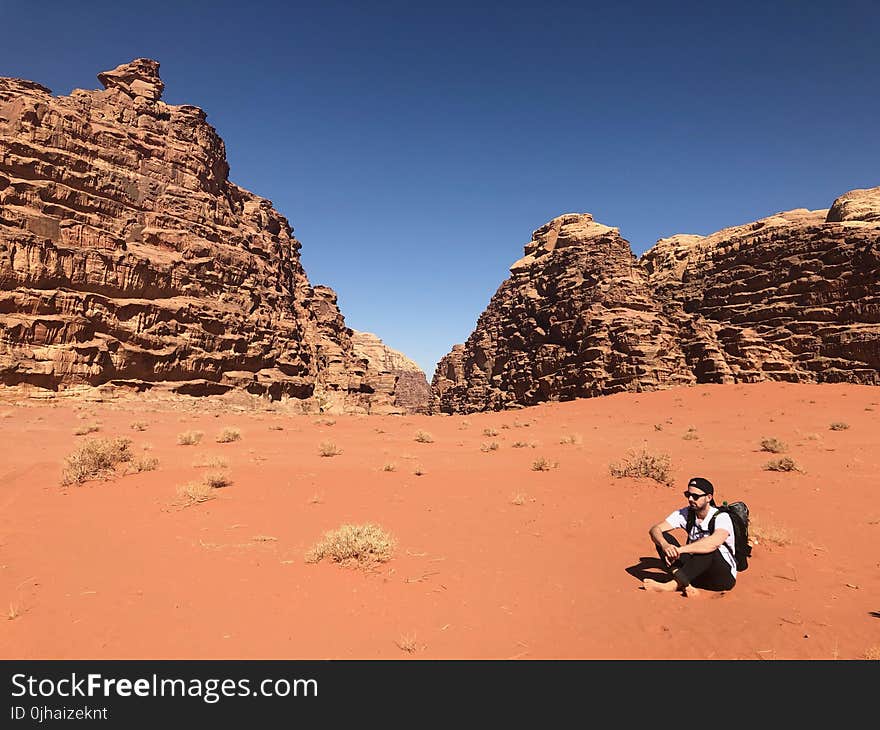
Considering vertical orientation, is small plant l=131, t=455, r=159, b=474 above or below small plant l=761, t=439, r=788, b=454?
above

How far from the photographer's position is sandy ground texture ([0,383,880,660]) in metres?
3.76

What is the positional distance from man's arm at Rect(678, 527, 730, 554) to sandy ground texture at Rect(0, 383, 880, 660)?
49cm

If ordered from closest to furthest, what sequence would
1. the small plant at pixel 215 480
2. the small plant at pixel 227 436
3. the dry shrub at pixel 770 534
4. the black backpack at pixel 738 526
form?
the black backpack at pixel 738 526, the dry shrub at pixel 770 534, the small plant at pixel 215 480, the small plant at pixel 227 436

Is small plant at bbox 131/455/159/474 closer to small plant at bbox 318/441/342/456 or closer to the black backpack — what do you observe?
small plant at bbox 318/441/342/456

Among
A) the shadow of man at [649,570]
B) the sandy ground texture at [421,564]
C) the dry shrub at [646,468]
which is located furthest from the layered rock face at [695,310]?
the shadow of man at [649,570]

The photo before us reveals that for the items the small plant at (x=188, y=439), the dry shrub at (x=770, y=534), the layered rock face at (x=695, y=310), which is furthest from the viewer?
the layered rock face at (x=695, y=310)

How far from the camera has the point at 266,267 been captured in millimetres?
52125

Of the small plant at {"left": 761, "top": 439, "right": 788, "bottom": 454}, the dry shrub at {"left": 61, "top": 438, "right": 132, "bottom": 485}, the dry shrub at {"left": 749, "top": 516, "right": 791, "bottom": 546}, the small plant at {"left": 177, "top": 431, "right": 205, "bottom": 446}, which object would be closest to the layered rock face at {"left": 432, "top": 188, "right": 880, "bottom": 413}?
the small plant at {"left": 761, "top": 439, "right": 788, "bottom": 454}

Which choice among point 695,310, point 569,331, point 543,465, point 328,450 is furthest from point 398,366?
point 543,465

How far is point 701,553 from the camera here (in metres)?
4.76

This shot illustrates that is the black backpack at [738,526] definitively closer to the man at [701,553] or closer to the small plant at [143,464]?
the man at [701,553]

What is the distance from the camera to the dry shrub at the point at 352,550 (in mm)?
5332
